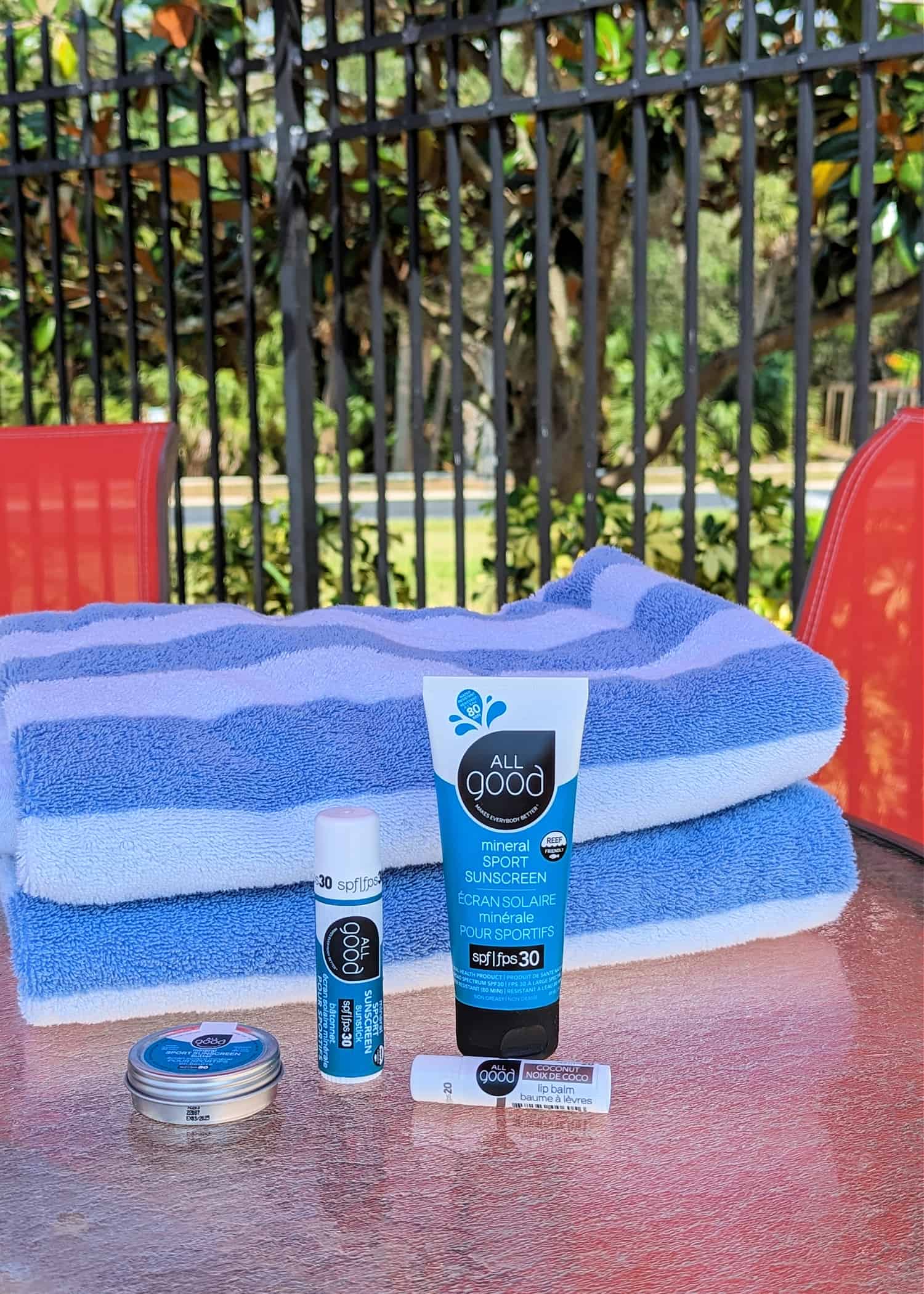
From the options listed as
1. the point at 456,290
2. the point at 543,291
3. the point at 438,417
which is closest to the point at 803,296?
the point at 543,291

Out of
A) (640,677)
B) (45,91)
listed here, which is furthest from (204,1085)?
(45,91)

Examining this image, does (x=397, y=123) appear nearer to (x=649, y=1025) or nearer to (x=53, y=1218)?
(x=649, y=1025)

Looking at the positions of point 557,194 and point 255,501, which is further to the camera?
point 557,194

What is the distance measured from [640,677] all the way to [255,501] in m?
1.81

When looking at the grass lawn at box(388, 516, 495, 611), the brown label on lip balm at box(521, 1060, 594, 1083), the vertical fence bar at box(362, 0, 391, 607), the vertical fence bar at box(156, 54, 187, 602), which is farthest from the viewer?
the grass lawn at box(388, 516, 495, 611)

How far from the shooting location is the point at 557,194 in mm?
2725

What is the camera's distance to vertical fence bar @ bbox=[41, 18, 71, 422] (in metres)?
2.34

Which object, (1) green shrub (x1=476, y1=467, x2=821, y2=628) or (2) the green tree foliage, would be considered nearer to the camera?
(2) the green tree foliage

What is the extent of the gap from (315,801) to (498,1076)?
0.47ft

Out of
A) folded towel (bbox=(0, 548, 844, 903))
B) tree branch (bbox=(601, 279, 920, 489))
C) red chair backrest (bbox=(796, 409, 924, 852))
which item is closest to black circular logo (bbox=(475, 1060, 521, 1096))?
folded towel (bbox=(0, 548, 844, 903))

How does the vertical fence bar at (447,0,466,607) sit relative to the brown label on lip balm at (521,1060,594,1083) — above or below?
above

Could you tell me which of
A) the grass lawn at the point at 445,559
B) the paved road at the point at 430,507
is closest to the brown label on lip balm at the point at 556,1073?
the grass lawn at the point at 445,559

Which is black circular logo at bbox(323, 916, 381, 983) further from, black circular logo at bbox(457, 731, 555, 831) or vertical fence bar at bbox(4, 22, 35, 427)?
vertical fence bar at bbox(4, 22, 35, 427)

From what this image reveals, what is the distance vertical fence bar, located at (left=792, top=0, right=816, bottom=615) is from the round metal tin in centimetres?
118
